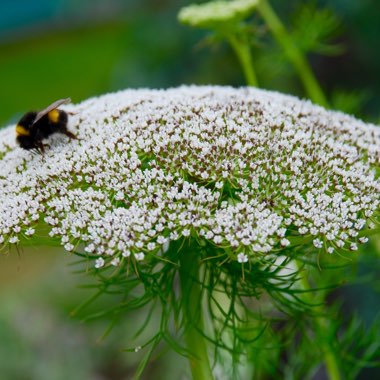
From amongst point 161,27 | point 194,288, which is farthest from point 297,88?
point 194,288

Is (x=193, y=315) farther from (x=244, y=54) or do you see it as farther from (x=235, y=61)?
(x=235, y=61)

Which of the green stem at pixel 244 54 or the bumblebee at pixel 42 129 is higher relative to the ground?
the green stem at pixel 244 54

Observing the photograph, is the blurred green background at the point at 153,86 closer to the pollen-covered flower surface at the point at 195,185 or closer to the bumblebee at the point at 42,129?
the bumblebee at the point at 42,129

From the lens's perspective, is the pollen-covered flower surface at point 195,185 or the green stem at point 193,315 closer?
the pollen-covered flower surface at point 195,185

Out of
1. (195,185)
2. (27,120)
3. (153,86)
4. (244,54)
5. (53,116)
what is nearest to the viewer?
(195,185)

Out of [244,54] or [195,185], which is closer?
[195,185]

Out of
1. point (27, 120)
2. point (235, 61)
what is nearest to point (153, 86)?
point (235, 61)

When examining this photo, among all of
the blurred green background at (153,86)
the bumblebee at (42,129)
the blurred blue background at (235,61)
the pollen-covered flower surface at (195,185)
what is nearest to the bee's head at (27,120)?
the bumblebee at (42,129)

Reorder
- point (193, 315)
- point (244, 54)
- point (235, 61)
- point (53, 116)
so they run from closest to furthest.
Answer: point (193, 315), point (53, 116), point (244, 54), point (235, 61)

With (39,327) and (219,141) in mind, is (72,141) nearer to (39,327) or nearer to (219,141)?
(219,141)
